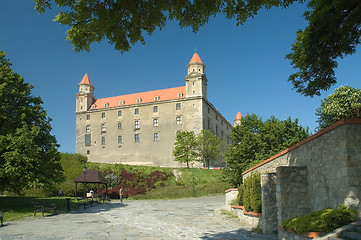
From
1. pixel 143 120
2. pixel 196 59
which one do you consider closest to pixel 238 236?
pixel 196 59

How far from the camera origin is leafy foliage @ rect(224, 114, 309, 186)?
1073 inches

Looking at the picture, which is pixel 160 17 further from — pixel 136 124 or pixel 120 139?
pixel 120 139

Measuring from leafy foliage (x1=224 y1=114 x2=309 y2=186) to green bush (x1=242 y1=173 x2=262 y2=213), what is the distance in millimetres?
13584

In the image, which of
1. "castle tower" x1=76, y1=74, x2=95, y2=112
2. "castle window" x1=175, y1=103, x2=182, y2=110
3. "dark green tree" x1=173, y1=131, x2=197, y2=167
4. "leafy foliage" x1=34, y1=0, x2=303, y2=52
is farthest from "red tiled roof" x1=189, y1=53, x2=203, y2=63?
"leafy foliage" x1=34, y1=0, x2=303, y2=52

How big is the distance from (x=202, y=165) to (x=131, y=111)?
20.4 meters

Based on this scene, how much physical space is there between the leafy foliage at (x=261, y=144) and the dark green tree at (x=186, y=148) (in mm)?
23183

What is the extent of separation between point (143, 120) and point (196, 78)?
1459cm

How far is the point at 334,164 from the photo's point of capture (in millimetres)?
7164

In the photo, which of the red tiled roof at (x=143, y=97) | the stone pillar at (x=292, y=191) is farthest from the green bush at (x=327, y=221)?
the red tiled roof at (x=143, y=97)

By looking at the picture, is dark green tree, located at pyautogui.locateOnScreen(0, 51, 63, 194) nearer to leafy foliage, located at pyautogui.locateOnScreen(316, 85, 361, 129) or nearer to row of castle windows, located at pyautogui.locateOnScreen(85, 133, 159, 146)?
leafy foliage, located at pyautogui.locateOnScreen(316, 85, 361, 129)

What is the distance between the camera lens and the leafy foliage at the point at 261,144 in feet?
89.4

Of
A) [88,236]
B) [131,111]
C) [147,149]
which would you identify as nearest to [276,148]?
[88,236]

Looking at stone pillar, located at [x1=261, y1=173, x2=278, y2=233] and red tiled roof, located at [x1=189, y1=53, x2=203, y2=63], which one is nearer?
stone pillar, located at [x1=261, y1=173, x2=278, y2=233]

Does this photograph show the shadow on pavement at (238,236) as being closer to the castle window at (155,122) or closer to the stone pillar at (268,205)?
the stone pillar at (268,205)
